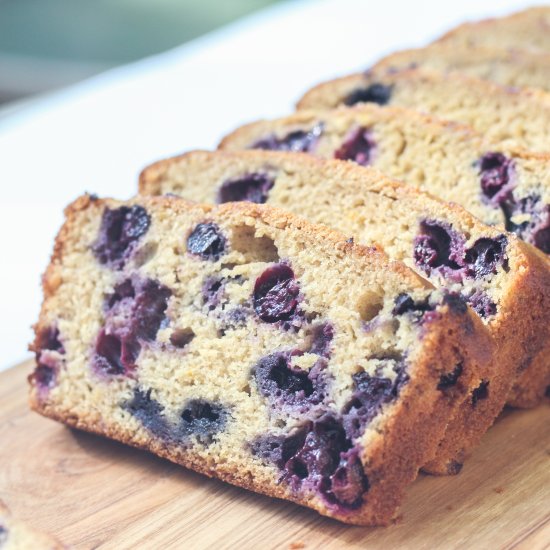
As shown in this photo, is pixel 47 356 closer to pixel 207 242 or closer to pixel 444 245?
pixel 207 242

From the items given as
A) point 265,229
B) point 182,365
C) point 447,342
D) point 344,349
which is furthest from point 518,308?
point 182,365

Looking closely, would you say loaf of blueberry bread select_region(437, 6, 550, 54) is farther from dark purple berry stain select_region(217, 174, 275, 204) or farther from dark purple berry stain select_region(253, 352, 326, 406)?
dark purple berry stain select_region(253, 352, 326, 406)

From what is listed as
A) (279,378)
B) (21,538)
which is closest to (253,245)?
(279,378)

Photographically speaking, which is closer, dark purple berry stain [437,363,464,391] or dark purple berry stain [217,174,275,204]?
dark purple berry stain [437,363,464,391]

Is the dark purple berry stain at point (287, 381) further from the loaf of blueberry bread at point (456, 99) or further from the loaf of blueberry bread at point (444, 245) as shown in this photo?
the loaf of blueberry bread at point (456, 99)

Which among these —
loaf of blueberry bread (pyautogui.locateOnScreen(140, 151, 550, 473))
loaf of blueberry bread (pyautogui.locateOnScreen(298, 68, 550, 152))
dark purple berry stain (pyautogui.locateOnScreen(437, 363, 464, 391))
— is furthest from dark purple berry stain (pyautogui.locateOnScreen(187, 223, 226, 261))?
loaf of blueberry bread (pyautogui.locateOnScreen(298, 68, 550, 152))

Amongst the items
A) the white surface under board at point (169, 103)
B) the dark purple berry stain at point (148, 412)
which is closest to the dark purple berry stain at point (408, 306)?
the dark purple berry stain at point (148, 412)
